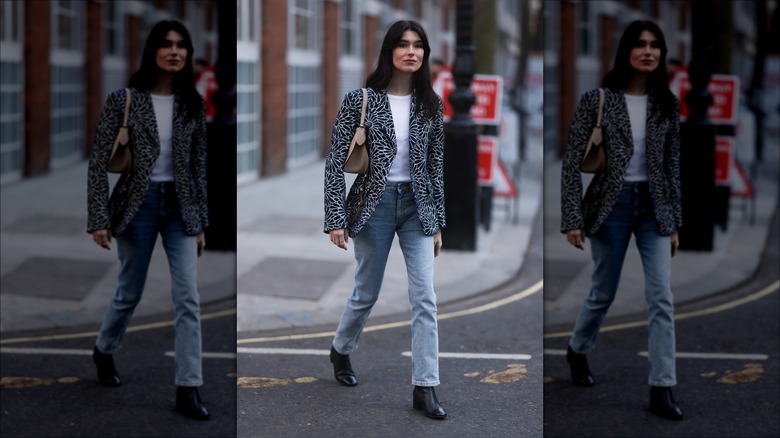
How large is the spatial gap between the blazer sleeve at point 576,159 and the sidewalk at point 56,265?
137 cm

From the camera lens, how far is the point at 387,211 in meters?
3.86

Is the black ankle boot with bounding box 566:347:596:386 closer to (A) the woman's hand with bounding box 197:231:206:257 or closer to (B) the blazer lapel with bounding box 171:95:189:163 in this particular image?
(A) the woman's hand with bounding box 197:231:206:257

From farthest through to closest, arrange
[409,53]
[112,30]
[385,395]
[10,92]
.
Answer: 1. [10,92]
2. [112,30]
3. [385,395]
4. [409,53]

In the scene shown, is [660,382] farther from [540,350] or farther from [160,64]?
[160,64]

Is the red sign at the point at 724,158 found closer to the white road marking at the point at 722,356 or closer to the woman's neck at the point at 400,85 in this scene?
the white road marking at the point at 722,356

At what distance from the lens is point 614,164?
4301mm

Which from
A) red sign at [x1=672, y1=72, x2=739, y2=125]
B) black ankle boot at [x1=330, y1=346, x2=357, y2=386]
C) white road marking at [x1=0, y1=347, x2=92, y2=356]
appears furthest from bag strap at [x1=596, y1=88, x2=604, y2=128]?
red sign at [x1=672, y1=72, x2=739, y2=125]

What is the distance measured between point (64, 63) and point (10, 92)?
45.4 inches

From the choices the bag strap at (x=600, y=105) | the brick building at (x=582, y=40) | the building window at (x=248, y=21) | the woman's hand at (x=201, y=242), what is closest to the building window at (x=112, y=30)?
the woman's hand at (x=201, y=242)

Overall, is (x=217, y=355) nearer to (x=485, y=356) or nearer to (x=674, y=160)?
(x=485, y=356)

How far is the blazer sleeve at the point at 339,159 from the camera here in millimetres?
3695

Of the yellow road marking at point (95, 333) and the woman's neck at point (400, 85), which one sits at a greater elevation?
the woman's neck at point (400, 85)

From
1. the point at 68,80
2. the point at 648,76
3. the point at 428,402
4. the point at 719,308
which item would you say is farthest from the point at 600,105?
the point at 719,308

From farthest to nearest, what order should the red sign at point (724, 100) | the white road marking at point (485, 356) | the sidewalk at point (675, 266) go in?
the red sign at point (724, 100) → the sidewalk at point (675, 266) → the white road marking at point (485, 356)
